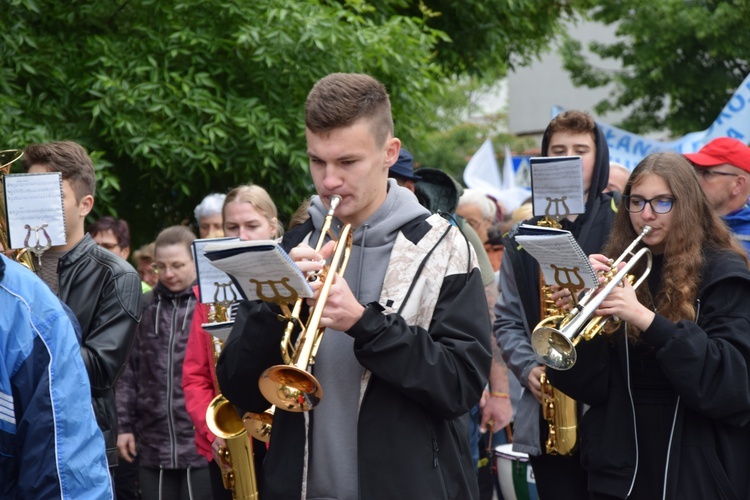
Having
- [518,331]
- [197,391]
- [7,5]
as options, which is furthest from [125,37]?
[518,331]

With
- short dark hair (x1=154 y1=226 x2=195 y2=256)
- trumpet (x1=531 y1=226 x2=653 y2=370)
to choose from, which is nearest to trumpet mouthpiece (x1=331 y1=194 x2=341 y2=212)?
trumpet (x1=531 y1=226 x2=653 y2=370)

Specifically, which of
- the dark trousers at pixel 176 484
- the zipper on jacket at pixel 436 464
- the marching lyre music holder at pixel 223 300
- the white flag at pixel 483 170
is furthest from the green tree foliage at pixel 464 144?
the zipper on jacket at pixel 436 464

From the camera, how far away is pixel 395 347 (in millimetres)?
3369

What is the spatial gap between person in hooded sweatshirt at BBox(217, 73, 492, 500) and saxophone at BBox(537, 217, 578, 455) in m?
1.46

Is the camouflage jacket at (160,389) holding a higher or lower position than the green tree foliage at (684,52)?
lower

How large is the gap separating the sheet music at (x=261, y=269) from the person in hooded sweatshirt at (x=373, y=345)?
10 centimetres

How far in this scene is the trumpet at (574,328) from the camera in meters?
4.30

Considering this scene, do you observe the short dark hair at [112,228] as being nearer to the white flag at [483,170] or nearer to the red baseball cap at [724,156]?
the red baseball cap at [724,156]

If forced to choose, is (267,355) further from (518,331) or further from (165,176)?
(165,176)

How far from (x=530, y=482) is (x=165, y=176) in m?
3.59

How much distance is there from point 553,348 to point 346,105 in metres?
1.40

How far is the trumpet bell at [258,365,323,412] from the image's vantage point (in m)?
3.32

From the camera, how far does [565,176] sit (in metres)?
5.21

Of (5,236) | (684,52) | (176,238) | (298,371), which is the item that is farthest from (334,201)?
(684,52)
